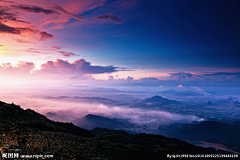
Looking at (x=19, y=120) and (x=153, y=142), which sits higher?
(x=19, y=120)

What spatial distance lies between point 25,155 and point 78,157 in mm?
6641

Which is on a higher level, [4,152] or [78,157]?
[4,152]

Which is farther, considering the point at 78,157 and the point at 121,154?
the point at 121,154

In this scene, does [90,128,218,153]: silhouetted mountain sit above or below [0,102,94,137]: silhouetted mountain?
below

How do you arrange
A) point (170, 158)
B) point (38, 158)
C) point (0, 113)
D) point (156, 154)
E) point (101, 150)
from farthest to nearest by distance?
point (0, 113) < point (156, 154) < point (170, 158) < point (101, 150) < point (38, 158)

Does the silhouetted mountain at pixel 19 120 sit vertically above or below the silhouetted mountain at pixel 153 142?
above

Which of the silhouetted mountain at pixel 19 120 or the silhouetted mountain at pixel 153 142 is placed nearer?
the silhouetted mountain at pixel 19 120

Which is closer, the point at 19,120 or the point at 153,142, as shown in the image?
the point at 19,120

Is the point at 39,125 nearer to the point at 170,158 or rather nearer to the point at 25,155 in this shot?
the point at 25,155

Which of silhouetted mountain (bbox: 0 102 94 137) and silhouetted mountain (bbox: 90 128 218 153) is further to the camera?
silhouetted mountain (bbox: 90 128 218 153)

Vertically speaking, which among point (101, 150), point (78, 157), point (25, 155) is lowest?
point (101, 150)

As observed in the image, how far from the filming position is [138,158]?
2577 cm

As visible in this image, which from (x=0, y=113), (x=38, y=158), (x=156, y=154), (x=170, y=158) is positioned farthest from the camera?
(x=0, y=113)

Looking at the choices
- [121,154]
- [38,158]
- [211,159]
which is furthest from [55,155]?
[211,159]
